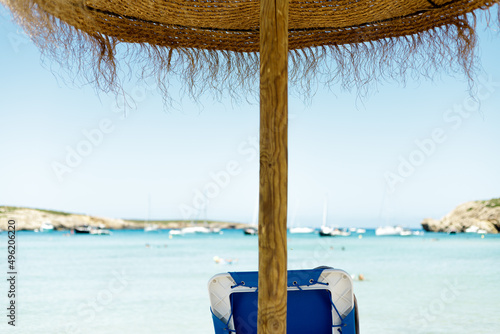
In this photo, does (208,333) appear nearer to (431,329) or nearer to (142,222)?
(431,329)

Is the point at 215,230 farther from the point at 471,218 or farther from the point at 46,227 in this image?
the point at 471,218

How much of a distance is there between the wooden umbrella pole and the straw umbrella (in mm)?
525

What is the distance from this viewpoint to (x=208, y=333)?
7441 mm

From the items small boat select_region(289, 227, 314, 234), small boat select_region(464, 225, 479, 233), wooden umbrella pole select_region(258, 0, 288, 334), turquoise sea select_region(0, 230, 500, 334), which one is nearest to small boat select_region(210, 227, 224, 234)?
small boat select_region(289, 227, 314, 234)

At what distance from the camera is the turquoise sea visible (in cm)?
799

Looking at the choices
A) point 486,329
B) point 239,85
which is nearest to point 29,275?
point 486,329

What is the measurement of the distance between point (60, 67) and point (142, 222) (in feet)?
155

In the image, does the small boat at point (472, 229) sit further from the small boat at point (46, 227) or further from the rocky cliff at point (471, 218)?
the small boat at point (46, 227)

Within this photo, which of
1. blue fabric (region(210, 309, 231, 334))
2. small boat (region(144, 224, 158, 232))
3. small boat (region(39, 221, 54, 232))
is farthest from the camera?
small boat (region(144, 224, 158, 232))

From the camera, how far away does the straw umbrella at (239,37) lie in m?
2.18

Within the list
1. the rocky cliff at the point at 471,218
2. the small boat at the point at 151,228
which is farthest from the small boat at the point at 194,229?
the rocky cliff at the point at 471,218

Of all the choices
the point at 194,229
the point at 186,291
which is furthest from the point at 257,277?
the point at 194,229

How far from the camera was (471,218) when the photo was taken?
124 feet

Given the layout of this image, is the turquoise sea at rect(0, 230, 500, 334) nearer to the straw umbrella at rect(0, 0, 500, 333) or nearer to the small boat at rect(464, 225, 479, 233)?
the straw umbrella at rect(0, 0, 500, 333)
